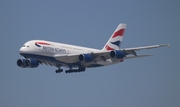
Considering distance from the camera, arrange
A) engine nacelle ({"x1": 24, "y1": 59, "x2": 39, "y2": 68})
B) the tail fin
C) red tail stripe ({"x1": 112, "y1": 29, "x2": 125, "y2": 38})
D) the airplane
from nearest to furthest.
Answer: the airplane → engine nacelle ({"x1": 24, "y1": 59, "x2": 39, "y2": 68}) → the tail fin → red tail stripe ({"x1": 112, "y1": 29, "x2": 125, "y2": 38})

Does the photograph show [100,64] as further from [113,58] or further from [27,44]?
[27,44]

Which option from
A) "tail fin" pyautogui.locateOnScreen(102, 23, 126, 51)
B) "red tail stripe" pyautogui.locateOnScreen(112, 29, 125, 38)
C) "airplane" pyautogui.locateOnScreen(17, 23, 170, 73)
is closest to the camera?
"airplane" pyautogui.locateOnScreen(17, 23, 170, 73)

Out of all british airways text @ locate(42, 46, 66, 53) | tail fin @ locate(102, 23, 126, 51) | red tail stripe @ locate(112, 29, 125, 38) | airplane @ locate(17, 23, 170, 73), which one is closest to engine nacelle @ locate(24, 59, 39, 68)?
airplane @ locate(17, 23, 170, 73)

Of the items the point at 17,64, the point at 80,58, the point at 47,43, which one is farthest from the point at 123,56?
the point at 17,64

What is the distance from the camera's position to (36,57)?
7281 cm

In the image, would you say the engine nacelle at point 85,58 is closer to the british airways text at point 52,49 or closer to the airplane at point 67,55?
the airplane at point 67,55

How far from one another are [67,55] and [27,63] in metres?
7.40

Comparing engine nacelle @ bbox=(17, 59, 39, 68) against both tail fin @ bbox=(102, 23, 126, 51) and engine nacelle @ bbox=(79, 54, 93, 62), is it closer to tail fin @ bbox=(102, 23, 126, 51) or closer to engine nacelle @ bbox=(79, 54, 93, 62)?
engine nacelle @ bbox=(79, 54, 93, 62)

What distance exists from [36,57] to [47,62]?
4351 mm

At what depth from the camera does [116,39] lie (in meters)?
85.1

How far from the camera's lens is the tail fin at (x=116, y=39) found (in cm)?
8352

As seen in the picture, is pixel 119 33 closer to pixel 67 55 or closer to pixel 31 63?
pixel 67 55

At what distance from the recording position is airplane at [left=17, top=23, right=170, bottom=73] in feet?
238

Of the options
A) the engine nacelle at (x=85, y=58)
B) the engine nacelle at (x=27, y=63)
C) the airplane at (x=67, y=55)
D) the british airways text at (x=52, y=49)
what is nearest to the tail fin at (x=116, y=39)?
the airplane at (x=67, y=55)
